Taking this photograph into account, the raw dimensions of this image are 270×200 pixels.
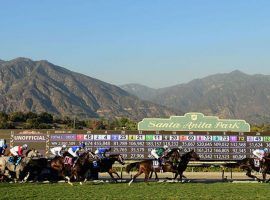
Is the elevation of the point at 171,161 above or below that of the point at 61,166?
above

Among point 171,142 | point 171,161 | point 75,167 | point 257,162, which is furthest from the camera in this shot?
point 171,142

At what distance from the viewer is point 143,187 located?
17.8 meters

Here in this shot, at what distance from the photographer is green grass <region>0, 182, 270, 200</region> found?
1491cm

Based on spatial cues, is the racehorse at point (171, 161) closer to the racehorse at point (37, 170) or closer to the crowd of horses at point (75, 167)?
the crowd of horses at point (75, 167)

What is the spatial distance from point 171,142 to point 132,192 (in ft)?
42.6

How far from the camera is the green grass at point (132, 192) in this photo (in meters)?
14.9

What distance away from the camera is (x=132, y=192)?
635 inches

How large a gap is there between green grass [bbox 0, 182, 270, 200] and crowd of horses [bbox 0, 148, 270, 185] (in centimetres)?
132

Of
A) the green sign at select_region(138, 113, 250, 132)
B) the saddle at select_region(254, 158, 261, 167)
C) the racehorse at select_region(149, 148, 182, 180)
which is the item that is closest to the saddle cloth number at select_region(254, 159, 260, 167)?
the saddle at select_region(254, 158, 261, 167)

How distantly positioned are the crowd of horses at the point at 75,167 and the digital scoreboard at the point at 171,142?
7.32 m

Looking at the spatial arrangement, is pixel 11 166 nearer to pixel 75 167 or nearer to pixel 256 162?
pixel 75 167

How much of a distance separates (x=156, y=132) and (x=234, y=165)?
26.7 feet

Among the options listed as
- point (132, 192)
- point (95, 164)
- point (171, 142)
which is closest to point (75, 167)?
point (95, 164)

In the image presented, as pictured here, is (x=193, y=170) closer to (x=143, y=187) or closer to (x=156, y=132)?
(x=156, y=132)
